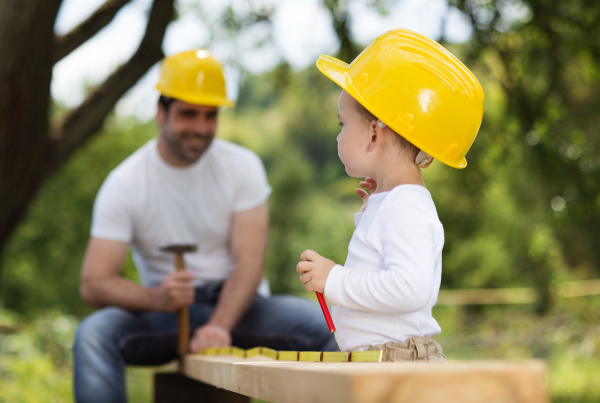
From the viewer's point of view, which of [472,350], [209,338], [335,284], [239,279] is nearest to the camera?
[335,284]

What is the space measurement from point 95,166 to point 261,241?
1020cm

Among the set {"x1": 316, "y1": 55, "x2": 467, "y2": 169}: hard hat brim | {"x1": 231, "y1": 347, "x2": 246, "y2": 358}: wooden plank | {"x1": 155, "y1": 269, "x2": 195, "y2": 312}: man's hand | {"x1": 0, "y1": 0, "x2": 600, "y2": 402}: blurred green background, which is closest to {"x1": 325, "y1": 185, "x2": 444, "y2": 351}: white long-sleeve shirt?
{"x1": 316, "y1": 55, "x2": 467, "y2": 169}: hard hat brim

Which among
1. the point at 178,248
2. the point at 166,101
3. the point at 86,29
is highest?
the point at 86,29

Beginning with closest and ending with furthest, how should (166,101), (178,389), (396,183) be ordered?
(396,183) < (178,389) < (166,101)

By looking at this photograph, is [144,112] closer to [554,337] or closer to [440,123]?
[554,337]

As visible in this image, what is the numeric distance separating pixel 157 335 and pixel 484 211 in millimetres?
18476

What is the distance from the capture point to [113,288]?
2.66m

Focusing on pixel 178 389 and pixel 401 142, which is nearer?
pixel 401 142

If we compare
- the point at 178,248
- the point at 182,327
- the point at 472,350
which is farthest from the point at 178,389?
the point at 472,350

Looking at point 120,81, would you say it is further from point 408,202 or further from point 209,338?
point 408,202

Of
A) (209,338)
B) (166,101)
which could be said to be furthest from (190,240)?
(166,101)

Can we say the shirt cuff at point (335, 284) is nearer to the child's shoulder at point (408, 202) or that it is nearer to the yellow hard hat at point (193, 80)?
the child's shoulder at point (408, 202)

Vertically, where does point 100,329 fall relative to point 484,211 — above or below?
below

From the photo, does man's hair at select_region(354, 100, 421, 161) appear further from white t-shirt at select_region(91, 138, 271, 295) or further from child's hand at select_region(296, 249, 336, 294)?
white t-shirt at select_region(91, 138, 271, 295)
